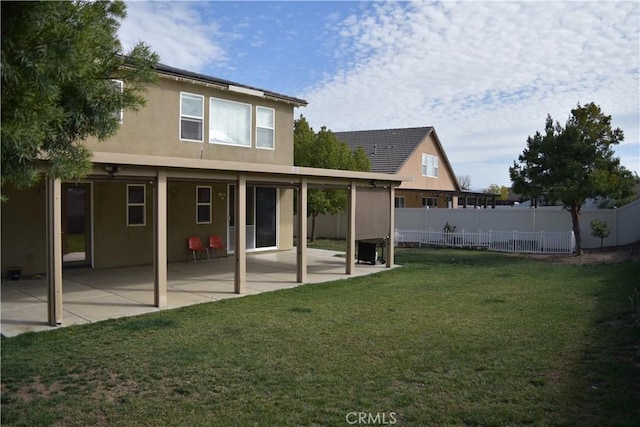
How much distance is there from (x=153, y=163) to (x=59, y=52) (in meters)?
5.57

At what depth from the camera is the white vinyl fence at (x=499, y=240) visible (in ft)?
60.7

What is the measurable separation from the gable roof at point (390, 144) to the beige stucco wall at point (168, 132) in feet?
48.6

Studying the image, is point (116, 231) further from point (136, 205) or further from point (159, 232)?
point (159, 232)

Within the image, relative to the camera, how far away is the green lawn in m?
4.50

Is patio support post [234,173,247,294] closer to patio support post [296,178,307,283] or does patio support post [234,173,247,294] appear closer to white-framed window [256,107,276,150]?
patio support post [296,178,307,283]

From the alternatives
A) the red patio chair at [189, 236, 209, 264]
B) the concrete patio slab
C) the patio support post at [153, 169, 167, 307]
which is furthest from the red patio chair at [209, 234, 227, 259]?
the patio support post at [153, 169, 167, 307]

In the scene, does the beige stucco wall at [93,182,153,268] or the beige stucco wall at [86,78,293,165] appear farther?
the beige stucco wall at [93,182,153,268]

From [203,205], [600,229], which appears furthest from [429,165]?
[203,205]

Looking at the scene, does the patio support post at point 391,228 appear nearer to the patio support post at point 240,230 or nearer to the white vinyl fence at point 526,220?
the patio support post at point 240,230

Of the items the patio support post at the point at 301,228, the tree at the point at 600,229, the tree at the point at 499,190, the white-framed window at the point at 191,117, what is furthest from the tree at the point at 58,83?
the tree at the point at 499,190

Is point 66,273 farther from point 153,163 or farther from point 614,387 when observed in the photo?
point 614,387

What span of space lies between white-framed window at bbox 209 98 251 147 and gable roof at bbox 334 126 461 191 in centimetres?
1452

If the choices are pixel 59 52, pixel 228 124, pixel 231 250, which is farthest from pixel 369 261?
pixel 59 52

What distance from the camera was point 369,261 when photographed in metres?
15.0
